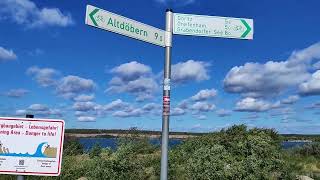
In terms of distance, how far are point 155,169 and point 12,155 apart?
7.46m

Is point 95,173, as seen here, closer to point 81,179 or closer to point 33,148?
point 81,179

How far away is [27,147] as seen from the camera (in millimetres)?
5691

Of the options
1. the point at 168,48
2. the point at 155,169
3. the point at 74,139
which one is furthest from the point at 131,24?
the point at 74,139

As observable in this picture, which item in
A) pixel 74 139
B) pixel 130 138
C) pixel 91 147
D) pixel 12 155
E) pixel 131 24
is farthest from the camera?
pixel 74 139

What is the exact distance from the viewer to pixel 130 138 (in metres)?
15.3

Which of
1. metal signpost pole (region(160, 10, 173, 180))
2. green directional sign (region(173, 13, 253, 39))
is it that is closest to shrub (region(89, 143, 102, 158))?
metal signpost pole (region(160, 10, 173, 180))

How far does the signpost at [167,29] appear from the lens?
263 inches

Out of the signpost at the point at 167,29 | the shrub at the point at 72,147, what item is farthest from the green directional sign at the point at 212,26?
the shrub at the point at 72,147

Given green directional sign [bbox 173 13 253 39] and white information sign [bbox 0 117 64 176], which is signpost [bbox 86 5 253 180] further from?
white information sign [bbox 0 117 64 176]

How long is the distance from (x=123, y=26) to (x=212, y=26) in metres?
1.41

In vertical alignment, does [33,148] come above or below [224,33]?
below

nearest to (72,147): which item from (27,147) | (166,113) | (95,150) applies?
(95,150)

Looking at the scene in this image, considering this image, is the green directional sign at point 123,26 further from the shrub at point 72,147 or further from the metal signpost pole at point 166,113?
the shrub at point 72,147

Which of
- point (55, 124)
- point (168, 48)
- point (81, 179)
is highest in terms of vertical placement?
point (168, 48)
